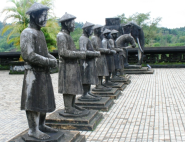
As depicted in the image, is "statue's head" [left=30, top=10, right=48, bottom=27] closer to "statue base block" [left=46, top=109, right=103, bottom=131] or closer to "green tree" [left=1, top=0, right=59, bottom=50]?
"statue base block" [left=46, top=109, right=103, bottom=131]

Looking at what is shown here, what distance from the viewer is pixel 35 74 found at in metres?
3.26

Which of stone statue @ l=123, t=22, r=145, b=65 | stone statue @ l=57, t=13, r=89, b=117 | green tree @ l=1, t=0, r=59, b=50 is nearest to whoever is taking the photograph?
stone statue @ l=57, t=13, r=89, b=117

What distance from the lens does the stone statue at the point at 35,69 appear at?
10.3ft

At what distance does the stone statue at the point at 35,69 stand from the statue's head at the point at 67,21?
112cm

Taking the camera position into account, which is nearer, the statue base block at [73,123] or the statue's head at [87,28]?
the statue base block at [73,123]

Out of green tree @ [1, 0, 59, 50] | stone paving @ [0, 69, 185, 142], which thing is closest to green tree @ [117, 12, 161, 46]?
green tree @ [1, 0, 59, 50]

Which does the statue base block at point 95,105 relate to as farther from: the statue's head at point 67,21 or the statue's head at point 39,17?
the statue's head at point 39,17

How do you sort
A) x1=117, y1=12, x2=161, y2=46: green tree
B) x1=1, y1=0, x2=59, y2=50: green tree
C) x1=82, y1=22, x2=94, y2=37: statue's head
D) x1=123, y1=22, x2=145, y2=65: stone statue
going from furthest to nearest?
x1=117, y1=12, x2=161, y2=46: green tree
x1=1, y1=0, x2=59, y2=50: green tree
x1=123, y1=22, x2=145, y2=65: stone statue
x1=82, y1=22, x2=94, y2=37: statue's head

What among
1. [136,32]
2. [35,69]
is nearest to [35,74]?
[35,69]

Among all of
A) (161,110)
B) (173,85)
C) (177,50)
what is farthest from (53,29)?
(161,110)

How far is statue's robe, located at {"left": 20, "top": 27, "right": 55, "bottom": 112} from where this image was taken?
315cm

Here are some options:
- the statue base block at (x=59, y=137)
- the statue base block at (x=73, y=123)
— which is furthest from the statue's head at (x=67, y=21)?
the statue base block at (x=59, y=137)

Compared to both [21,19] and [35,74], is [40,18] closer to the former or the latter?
[35,74]

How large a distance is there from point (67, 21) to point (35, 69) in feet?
4.91
